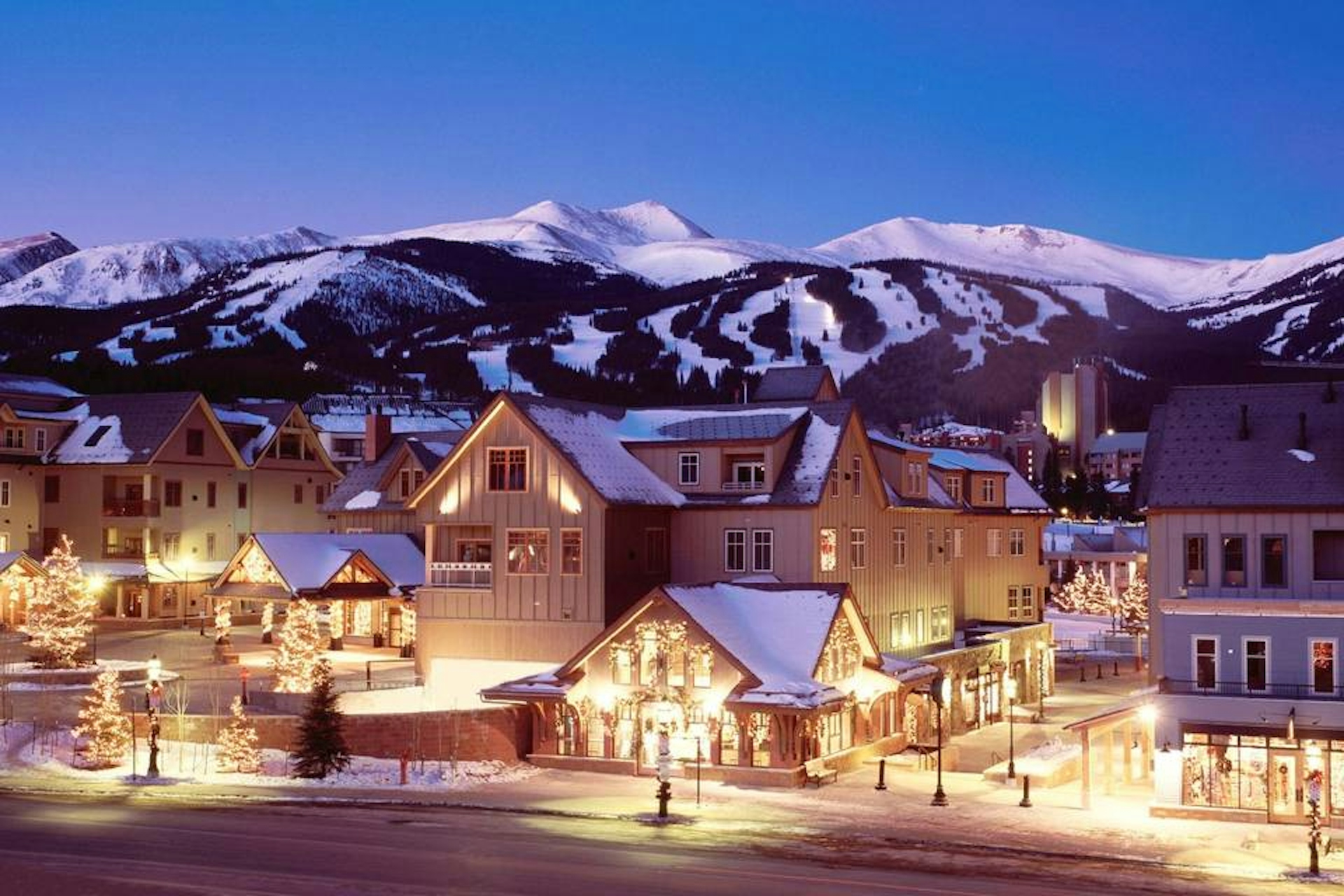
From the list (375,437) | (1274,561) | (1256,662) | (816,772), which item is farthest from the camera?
(375,437)

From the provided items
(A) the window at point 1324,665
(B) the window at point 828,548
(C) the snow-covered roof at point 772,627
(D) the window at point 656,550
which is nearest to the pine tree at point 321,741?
(C) the snow-covered roof at point 772,627

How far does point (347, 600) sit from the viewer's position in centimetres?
6369

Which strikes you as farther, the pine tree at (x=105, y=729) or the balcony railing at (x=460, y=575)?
the balcony railing at (x=460, y=575)

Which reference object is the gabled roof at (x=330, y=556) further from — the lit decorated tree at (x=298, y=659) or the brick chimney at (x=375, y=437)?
the lit decorated tree at (x=298, y=659)

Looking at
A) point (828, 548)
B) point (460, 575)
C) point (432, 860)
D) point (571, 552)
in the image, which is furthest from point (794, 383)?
point (432, 860)

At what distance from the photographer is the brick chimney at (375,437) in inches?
2975

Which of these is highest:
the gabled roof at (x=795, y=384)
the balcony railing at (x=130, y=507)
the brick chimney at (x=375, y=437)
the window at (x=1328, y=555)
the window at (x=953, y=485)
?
the gabled roof at (x=795, y=384)

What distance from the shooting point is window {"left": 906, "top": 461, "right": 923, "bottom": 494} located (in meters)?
60.7

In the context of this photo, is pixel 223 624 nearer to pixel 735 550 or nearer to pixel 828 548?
pixel 735 550

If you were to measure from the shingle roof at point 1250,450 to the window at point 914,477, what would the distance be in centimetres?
1733

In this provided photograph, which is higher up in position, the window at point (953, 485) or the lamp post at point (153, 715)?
the window at point (953, 485)

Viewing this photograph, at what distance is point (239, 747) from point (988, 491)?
127 ft

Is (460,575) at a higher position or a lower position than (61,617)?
higher

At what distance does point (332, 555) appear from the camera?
63.3 m
